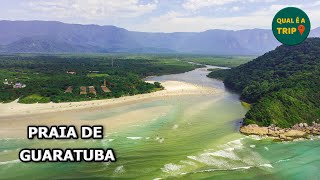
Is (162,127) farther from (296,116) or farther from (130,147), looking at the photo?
(296,116)

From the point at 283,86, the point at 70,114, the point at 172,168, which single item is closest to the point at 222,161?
the point at 172,168

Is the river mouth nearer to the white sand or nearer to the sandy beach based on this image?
the sandy beach

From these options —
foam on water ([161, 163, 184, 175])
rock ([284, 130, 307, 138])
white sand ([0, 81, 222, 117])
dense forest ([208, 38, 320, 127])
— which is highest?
dense forest ([208, 38, 320, 127])

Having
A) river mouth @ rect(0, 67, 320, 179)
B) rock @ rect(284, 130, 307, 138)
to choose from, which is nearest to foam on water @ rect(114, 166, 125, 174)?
river mouth @ rect(0, 67, 320, 179)

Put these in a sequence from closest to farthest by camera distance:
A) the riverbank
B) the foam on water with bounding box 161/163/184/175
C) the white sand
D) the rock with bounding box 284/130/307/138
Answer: the foam on water with bounding box 161/163/184/175
the riverbank
the rock with bounding box 284/130/307/138
the white sand

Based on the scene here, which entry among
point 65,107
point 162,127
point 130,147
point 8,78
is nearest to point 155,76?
point 8,78

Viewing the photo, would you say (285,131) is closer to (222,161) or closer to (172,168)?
(222,161)
